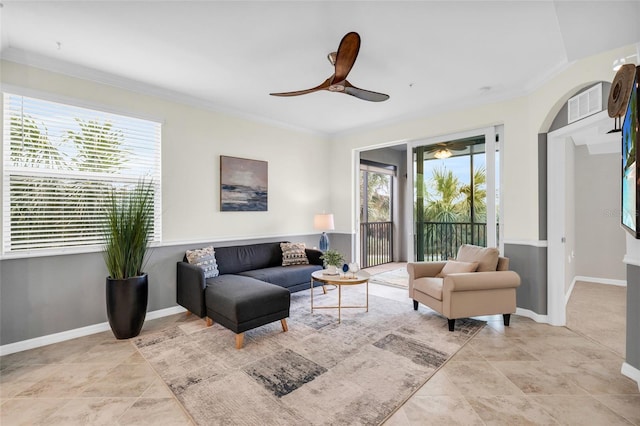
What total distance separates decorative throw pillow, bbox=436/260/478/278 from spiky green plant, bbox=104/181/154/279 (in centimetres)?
350

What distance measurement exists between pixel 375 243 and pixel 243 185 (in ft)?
12.2

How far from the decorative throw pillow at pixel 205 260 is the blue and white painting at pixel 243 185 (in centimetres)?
77

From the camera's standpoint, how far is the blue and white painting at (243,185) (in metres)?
4.32

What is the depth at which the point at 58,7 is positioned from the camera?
2.20 m

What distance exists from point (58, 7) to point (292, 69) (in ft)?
6.35

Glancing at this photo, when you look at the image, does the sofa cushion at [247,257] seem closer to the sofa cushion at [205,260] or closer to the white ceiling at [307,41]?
the sofa cushion at [205,260]

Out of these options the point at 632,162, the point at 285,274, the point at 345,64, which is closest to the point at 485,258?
the point at 632,162

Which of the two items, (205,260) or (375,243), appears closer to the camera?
(205,260)

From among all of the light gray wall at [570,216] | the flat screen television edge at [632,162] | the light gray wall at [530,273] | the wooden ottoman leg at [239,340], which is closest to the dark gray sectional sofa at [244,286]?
the wooden ottoman leg at [239,340]

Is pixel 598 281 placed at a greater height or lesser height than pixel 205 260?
lesser

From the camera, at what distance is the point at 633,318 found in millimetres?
2271

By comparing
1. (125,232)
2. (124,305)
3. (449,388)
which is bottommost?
(449,388)

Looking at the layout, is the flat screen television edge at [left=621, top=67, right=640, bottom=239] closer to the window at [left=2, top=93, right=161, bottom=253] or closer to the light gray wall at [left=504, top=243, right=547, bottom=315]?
the light gray wall at [left=504, top=243, right=547, bottom=315]

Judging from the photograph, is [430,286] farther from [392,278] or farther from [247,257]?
[247,257]
